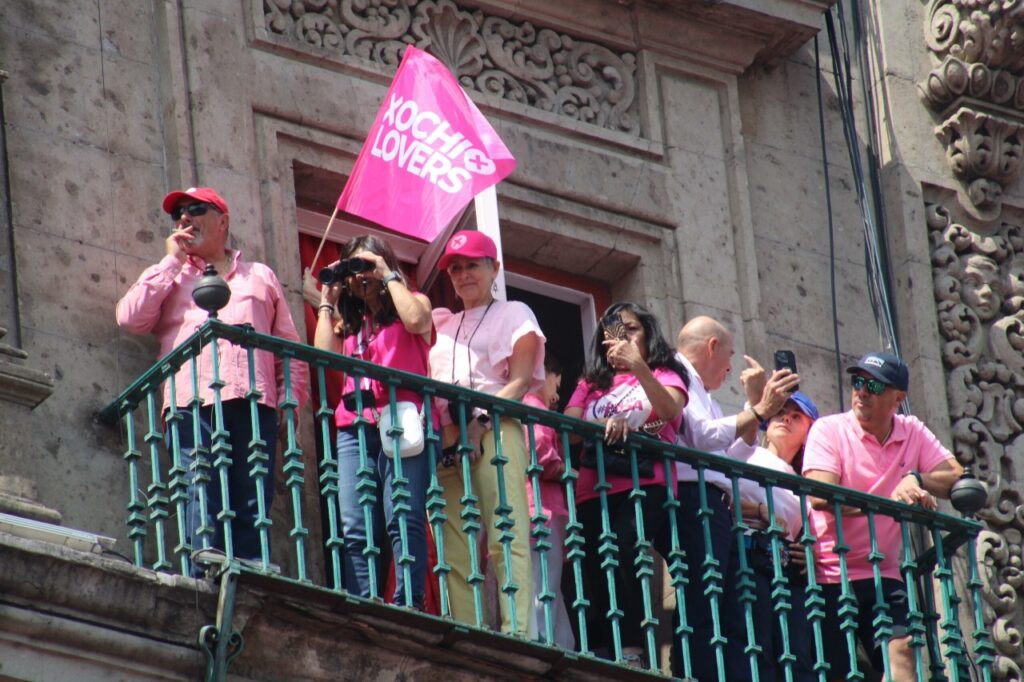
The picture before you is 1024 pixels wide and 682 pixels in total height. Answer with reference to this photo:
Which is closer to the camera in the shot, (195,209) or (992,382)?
(195,209)

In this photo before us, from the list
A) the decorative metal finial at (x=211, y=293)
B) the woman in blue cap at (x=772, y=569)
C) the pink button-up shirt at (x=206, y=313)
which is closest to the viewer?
the decorative metal finial at (x=211, y=293)

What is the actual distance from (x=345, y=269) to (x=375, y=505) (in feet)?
2.93

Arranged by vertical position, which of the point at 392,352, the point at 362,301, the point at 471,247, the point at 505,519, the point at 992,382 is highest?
the point at 992,382

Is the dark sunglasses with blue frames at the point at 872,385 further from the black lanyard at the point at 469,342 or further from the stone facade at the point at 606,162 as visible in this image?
the black lanyard at the point at 469,342

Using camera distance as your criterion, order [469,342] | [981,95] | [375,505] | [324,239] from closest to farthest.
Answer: [375,505] → [469,342] → [324,239] → [981,95]

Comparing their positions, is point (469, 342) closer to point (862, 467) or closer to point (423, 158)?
point (423, 158)

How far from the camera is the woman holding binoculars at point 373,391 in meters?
9.74

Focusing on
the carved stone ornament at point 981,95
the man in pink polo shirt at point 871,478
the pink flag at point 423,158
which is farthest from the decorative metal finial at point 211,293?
the carved stone ornament at point 981,95

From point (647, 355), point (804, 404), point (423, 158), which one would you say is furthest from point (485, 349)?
point (804, 404)

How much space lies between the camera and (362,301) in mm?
10438

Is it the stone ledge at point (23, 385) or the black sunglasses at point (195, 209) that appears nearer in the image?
the stone ledge at point (23, 385)

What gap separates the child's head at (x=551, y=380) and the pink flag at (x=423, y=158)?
0.70 m

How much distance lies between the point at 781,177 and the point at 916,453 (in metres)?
1.91

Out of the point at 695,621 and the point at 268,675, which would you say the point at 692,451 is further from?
the point at 268,675
